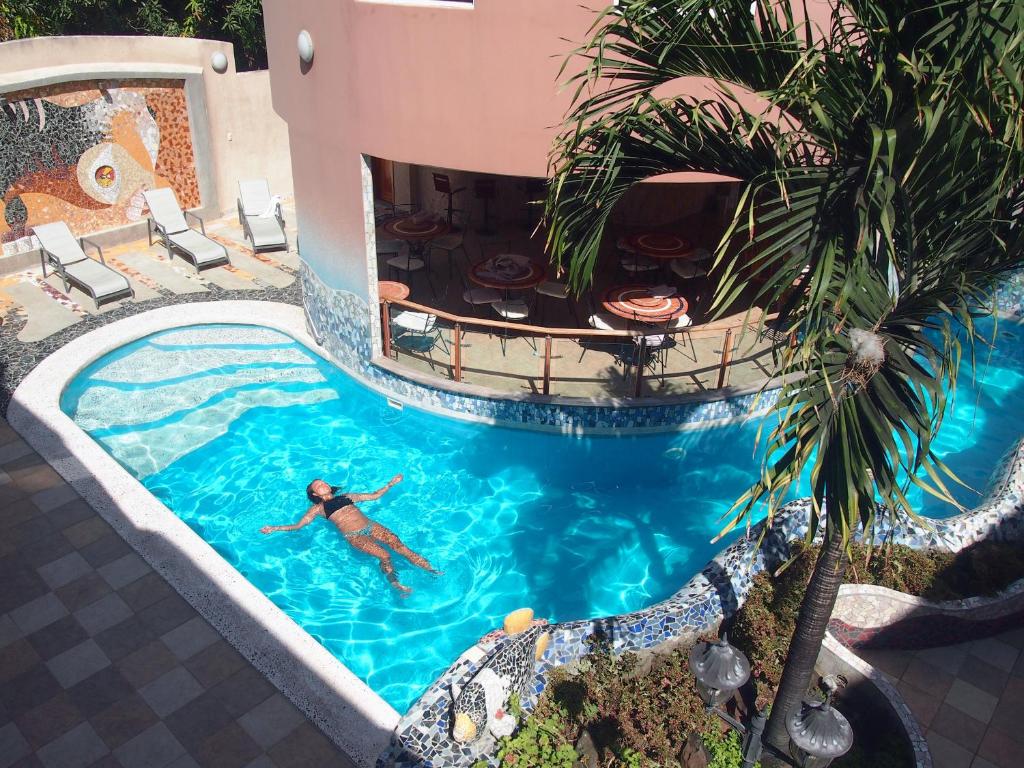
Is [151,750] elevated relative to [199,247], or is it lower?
lower

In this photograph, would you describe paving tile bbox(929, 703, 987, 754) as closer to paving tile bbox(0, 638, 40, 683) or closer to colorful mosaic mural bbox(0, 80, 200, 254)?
paving tile bbox(0, 638, 40, 683)

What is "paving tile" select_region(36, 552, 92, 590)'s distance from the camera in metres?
8.55

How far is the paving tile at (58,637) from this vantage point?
777cm

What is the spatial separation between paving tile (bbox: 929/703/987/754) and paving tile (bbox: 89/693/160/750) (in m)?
6.76

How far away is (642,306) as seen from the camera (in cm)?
1168

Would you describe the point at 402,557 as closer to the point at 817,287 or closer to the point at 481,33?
the point at 481,33

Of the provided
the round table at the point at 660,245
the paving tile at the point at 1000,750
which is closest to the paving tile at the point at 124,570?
the paving tile at the point at 1000,750

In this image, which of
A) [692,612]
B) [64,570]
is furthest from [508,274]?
[64,570]

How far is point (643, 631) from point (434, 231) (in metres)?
8.57

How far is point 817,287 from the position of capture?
13.1 feet

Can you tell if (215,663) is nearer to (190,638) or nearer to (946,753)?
(190,638)

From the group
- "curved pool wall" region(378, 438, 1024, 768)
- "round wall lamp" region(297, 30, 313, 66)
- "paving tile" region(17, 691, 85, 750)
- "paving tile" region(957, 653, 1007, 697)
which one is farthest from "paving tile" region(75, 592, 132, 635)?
"paving tile" region(957, 653, 1007, 697)

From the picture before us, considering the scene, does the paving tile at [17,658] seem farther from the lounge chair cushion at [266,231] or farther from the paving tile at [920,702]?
the lounge chair cushion at [266,231]

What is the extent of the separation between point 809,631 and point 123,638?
20.2ft
